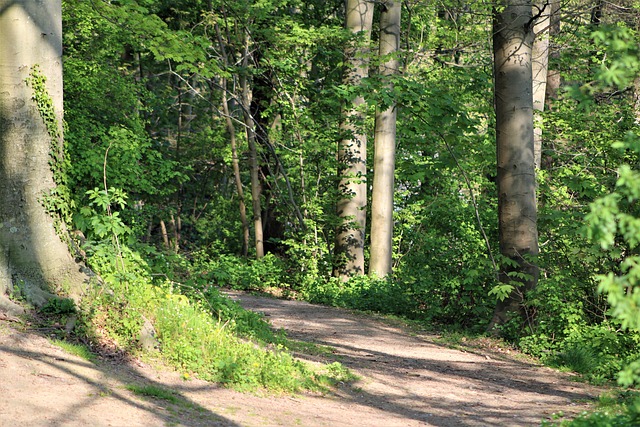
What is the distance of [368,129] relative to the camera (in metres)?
19.2

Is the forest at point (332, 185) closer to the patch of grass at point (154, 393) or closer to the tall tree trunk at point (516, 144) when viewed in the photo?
the tall tree trunk at point (516, 144)

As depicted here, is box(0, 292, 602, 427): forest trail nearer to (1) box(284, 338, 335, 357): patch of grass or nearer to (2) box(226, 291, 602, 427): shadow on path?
(2) box(226, 291, 602, 427): shadow on path

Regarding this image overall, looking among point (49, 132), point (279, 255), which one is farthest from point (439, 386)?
point (279, 255)

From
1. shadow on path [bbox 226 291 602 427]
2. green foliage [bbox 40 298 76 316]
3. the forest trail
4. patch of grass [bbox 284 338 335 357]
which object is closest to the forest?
green foliage [bbox 40 298 76 316]

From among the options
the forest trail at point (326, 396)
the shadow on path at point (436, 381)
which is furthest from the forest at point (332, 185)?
the shadow on path at point (436, 381)

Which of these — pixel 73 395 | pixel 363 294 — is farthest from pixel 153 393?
pixel 363 294

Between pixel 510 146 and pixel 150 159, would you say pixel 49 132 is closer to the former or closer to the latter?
pixel 150 159

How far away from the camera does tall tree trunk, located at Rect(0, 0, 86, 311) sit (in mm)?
7945

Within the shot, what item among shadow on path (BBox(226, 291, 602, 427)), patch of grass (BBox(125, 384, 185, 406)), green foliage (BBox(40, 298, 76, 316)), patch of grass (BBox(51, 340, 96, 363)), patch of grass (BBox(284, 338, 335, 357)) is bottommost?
shadow on path (BBox(226, 291, 602, 427))

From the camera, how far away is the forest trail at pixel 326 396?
5828 millimetres

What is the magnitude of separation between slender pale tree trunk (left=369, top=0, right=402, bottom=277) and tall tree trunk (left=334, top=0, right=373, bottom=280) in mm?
686

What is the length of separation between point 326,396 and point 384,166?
35.8 ft

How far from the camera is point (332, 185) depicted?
791 inches

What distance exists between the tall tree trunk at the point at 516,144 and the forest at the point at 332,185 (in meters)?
0.03
